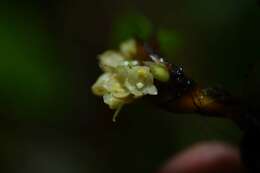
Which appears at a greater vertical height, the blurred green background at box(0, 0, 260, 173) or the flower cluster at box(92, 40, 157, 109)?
the flower cluster at box(92, 40, 157, 109)

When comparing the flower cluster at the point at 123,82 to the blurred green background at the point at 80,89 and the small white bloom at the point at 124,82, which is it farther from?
the blurred green background at the point at 80,89

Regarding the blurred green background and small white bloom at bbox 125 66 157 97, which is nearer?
small white bloom at bbox 125 66 157 97

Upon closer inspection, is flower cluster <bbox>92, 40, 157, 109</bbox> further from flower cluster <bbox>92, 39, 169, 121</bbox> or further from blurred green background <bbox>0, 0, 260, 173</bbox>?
blurred green background <bbox>0, 0, 260, 173</bbox>

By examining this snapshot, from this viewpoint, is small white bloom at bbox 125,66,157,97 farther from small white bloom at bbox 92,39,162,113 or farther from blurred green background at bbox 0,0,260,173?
blurred green background at bbox 0,0,260,173

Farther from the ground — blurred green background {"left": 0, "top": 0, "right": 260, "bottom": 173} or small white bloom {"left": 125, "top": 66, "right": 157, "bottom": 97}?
small white bloom {"left": 125, "top": 66, "right": 157, "bottom": 97}

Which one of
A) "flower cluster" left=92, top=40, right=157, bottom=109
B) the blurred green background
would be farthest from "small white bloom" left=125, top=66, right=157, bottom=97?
the blurred green background

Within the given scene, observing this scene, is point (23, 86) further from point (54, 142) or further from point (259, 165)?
point (259, 165)

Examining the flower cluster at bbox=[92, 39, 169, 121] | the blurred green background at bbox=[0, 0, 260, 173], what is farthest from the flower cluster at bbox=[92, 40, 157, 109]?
the blurred green background at bbox=[0, 0, 260, 173]

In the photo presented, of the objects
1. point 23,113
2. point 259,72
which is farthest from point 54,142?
point 259,72
